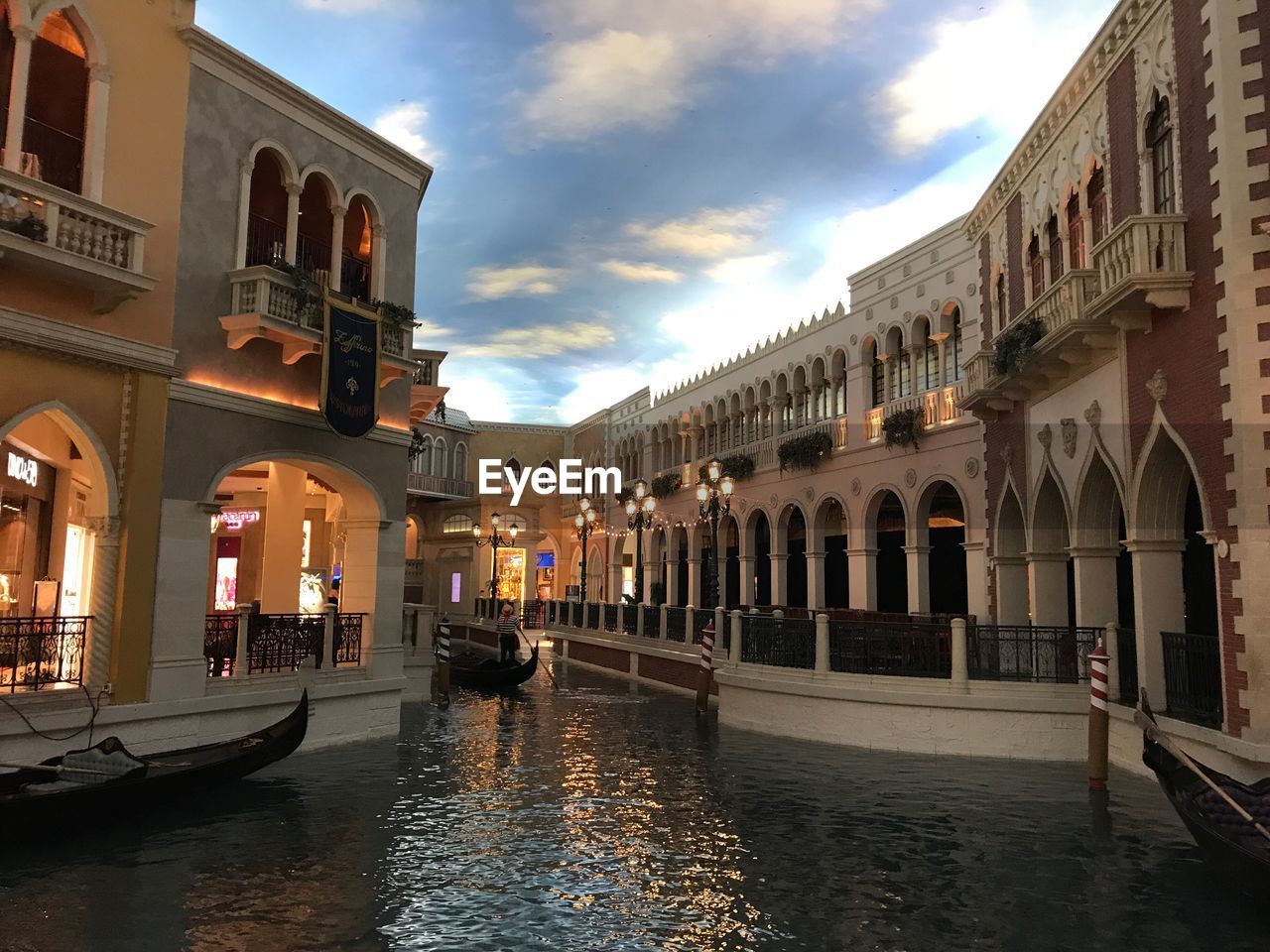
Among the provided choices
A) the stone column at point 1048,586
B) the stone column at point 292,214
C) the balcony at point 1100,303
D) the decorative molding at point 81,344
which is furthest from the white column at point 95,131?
the stone column at point 1048,586

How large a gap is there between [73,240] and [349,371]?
3047 millimetres

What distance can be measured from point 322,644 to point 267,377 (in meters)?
3.08

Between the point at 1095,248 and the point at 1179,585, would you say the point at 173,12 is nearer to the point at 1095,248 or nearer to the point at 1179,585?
the point at 1095,248

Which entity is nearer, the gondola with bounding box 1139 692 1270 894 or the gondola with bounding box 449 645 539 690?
the gondola with bounding box 1139 692 1270 894

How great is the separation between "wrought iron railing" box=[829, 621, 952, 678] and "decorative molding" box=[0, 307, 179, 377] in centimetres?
799

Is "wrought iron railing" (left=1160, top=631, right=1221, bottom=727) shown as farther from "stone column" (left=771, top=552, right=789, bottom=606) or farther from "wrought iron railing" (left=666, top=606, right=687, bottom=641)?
"stone column" (left=771, top=552, right=789, bottom=606)

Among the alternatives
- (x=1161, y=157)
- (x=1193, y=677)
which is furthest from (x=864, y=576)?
(x=1161, y=157)

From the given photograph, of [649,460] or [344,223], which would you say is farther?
[649,460]

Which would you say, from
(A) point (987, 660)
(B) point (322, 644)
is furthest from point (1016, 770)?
(B) point (322, 644)

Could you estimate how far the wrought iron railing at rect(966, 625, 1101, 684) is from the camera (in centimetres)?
1058

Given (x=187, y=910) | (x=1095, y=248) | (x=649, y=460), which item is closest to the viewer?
(x=187, y=910)

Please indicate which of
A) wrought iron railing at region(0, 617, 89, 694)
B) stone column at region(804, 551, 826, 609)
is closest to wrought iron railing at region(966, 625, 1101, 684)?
stone column at region(804, 551, 826, 609)

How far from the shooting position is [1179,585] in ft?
30.0

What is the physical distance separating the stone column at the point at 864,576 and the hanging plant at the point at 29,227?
14.0 meters
